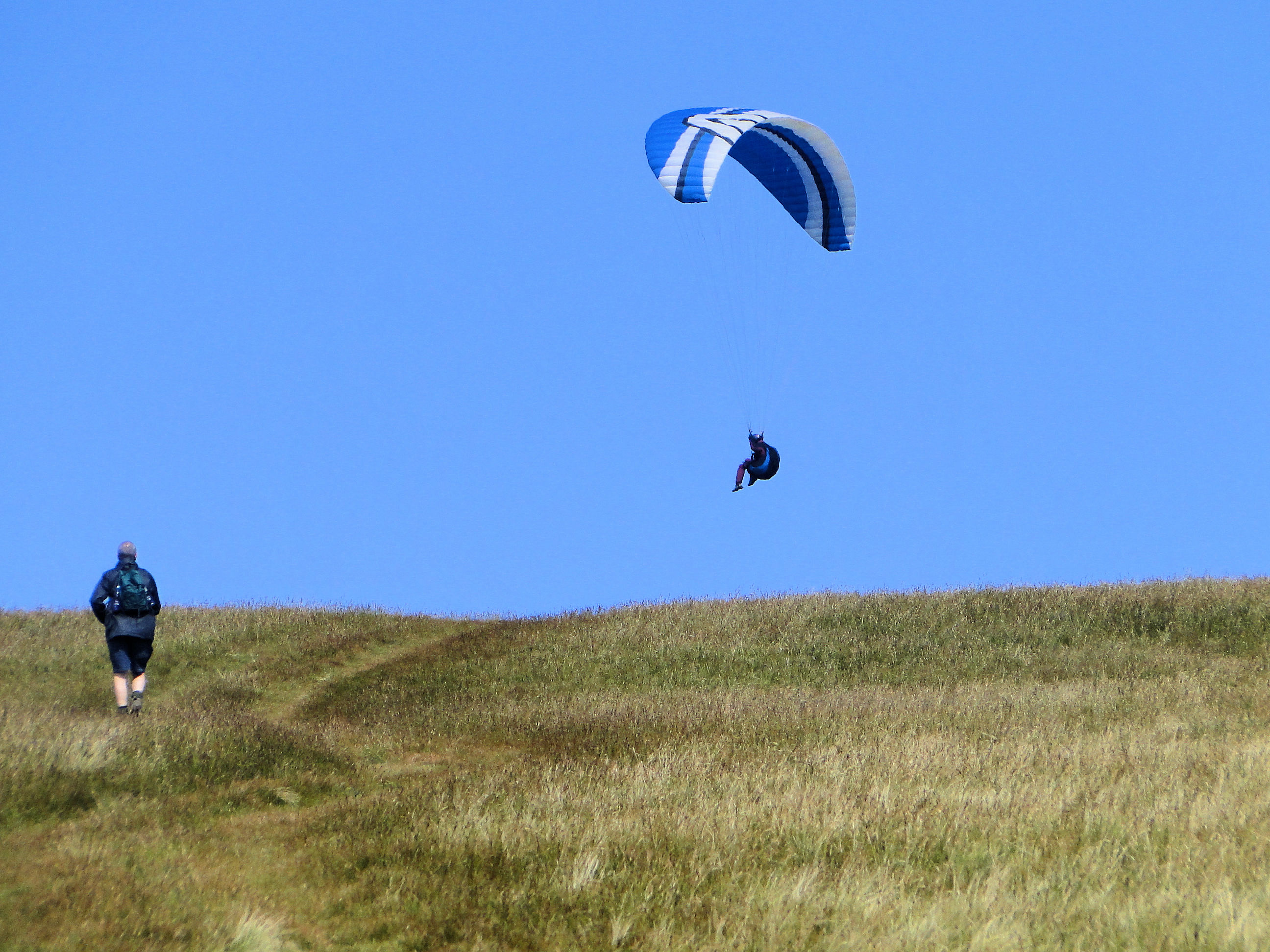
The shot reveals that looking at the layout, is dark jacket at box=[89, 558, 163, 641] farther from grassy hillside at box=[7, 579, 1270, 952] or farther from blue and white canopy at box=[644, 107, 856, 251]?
blue and white canopy at box=[644, 107, 856, 251]

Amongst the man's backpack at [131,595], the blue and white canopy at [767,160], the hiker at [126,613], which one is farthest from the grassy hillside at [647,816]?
the blue and white canopy at [767,160]

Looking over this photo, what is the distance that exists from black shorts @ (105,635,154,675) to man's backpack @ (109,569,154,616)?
0.33 m

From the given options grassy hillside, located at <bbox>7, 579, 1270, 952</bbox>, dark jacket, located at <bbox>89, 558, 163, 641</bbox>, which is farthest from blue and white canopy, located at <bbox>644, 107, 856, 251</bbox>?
dark jacket, located at <bbox>89, 558, 163, 641</bbox>

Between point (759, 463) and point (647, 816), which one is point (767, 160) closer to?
point (759, 463)

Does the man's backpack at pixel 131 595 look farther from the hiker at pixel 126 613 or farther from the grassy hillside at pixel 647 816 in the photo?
the grassy hillside at pixel 647 816

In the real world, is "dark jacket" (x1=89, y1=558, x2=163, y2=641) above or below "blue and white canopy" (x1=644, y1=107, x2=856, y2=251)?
below

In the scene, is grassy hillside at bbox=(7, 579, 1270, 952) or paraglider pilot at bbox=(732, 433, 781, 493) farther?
paraglider pilot at bbox=(732, 433, 781, 493)

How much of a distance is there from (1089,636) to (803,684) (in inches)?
241

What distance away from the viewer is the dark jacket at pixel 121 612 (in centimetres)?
1400

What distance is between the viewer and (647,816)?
886 centimetres

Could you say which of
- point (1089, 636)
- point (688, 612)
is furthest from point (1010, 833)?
point (688, 612)

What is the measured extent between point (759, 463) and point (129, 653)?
34.1ft

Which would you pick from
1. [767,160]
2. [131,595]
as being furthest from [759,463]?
[131,595]

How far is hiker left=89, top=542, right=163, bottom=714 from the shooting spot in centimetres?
1401
